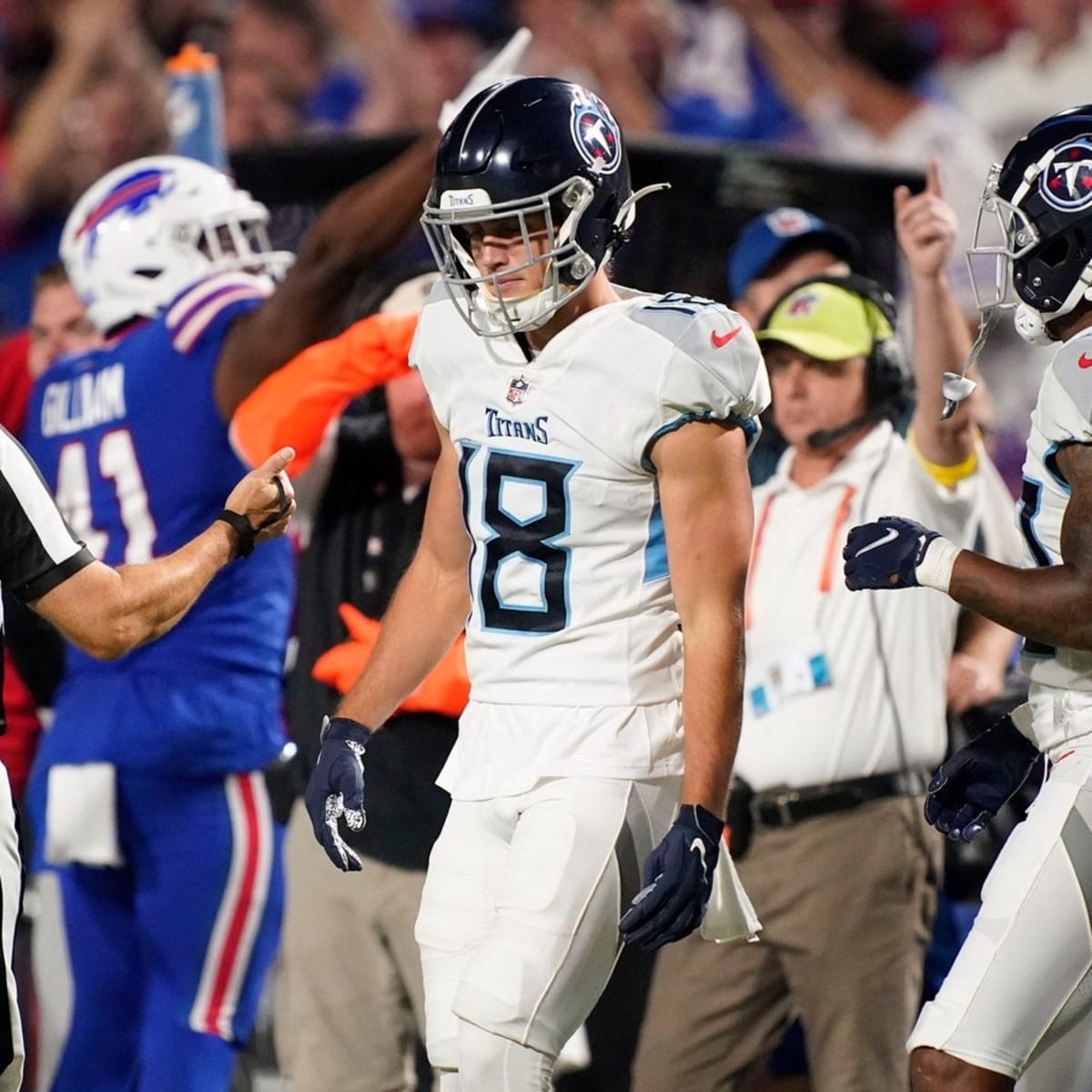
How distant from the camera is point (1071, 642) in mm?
2602

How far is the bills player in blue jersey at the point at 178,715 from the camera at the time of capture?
12.0ft

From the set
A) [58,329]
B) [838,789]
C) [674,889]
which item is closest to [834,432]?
[838,789]

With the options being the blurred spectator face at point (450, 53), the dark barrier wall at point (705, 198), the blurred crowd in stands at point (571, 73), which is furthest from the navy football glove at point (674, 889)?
the blurred spectator face at point (450, 53)

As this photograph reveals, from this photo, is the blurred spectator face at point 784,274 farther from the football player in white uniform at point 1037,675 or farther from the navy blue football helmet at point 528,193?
the navy blue football helmet at point 528,193

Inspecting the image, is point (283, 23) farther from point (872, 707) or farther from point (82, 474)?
point (872, 707)

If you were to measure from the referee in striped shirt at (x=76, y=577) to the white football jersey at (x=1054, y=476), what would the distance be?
44.1 inches

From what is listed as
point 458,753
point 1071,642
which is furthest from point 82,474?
point 1071,642

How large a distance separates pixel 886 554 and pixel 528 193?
70 centimetres

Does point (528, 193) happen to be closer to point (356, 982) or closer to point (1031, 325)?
point (1031, 325)

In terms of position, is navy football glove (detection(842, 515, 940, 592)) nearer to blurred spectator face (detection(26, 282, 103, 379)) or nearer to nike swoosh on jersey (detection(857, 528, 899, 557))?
nike swoosh on jersey (detection(857, 528, 899, 557))

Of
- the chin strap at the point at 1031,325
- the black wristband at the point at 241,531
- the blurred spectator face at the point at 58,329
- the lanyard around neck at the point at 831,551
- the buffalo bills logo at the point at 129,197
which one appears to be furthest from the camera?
the blurred spectator face at the point at 58,329

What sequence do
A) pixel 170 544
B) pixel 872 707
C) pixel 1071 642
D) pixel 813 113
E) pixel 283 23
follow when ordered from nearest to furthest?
pixel 1071 642
pixel 872 707
pixel 170 544
pixel 813 113
pixel 283 23

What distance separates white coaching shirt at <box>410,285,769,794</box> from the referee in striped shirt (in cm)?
47

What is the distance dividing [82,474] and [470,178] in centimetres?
149
